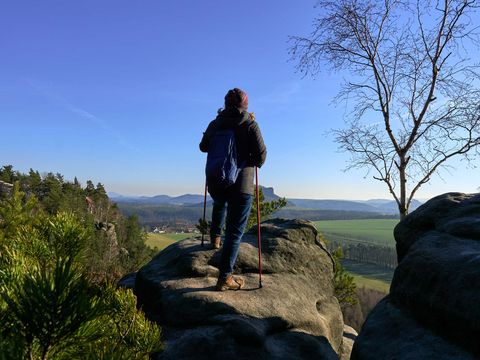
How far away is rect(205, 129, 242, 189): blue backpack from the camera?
21.6 feet

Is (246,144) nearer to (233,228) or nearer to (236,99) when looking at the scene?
(236,99)

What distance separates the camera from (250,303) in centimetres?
684

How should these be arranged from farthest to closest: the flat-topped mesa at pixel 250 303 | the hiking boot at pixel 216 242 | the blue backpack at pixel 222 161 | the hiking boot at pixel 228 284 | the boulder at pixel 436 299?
the hiking boot at pixel 216 242 → the hiking boot at pixel 228 284 → the blue backpack at pixel 222 161 → the flat-topped mesa at pixel 250 303 → the boulder at pixel 436 299

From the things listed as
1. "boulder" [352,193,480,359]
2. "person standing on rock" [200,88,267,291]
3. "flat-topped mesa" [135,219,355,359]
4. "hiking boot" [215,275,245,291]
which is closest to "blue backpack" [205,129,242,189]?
"person standing on rock" [200,88,267,291]

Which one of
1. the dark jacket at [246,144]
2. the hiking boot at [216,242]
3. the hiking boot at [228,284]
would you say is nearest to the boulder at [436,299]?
the hiking boot at [228,284]

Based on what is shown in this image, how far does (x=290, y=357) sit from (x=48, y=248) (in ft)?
13.3

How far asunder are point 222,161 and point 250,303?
108 inches

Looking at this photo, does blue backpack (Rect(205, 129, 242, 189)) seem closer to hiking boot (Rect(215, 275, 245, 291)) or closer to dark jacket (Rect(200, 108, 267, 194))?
dark jacket (Rect(200, 108, 267, 194))

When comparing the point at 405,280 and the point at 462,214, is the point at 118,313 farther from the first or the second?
the point at 462,214

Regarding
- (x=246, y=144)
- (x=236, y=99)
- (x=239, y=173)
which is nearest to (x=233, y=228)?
(x=239, y=173)

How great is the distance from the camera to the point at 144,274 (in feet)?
27.6

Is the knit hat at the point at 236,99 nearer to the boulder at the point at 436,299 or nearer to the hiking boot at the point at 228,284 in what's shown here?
the hiking boot at the point at 228,284

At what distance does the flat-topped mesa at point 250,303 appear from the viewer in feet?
18.9

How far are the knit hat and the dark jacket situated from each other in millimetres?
106
